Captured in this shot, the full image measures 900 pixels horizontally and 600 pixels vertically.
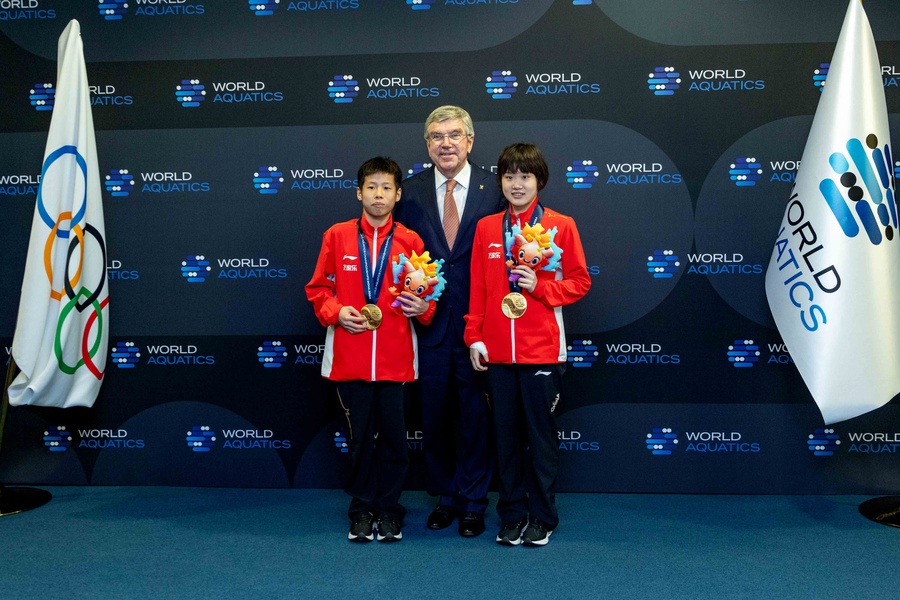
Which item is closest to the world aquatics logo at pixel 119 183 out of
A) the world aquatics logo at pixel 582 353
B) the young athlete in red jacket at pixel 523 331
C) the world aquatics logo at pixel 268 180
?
the world aquatics logo at pixel 268 180

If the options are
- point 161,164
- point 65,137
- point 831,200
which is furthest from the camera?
point 161,164

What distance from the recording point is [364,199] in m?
3.24

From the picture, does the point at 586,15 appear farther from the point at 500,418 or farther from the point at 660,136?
the point at 500,418

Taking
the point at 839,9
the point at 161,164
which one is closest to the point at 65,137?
the point at 161,164

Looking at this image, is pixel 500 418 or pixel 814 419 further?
pixel 814 419

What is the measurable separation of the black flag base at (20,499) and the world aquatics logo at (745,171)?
373cm

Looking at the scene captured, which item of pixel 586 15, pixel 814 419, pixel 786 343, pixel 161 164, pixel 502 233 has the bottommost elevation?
pixel 814 419

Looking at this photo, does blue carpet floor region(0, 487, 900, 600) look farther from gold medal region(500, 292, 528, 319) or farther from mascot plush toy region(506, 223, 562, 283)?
mascot plush toy region(506, 223, 562, 283)

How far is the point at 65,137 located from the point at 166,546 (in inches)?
78.9

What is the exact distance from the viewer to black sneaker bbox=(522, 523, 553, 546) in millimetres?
3158

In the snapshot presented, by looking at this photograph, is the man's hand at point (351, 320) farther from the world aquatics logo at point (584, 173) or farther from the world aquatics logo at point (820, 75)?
the world aquatics logo at point (820, 75)

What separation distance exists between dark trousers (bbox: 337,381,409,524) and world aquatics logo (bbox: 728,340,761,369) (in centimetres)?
170

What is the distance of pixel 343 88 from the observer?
396cm

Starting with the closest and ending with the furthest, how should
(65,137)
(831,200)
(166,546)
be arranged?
1. (166,546)
2. (831,200)
3. (65,137)
